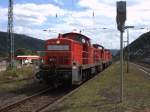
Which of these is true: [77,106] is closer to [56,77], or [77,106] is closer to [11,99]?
[11,99]

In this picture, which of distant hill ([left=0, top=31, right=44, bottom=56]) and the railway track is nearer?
the railway track

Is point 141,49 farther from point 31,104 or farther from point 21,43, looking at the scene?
point 31,104

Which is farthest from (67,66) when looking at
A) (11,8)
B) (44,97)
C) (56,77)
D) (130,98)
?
(11,8)

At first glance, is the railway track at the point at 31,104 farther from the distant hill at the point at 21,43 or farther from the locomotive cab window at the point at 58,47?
the distant hill at the point at 21,43

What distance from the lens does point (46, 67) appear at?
25.4 meters

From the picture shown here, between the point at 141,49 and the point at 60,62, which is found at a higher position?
the point at 141,49

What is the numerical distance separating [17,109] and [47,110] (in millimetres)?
1974

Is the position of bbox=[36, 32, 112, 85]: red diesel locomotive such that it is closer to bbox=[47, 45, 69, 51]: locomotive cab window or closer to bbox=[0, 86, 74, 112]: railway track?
bbox=[47, 45, 69, 51]: locomotive cab window

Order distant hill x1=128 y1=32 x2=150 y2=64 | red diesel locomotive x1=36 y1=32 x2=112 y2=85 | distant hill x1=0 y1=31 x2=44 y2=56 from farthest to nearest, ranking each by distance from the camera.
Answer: distant hill x1=128 y1=32 x2=150 y2=64 < distant hill x1=0 y1=31 x2=44 y2=56 < red diesel locomotive x1=36 y1=32 x2=112 y2=85

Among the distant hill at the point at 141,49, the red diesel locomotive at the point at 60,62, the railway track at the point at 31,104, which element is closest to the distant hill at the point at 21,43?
the distant hill at the point at 141,49

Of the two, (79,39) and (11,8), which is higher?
(11,8)

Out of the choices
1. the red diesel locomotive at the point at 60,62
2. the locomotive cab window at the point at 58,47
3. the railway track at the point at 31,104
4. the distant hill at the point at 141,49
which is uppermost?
the distant hill at the point at 141,49

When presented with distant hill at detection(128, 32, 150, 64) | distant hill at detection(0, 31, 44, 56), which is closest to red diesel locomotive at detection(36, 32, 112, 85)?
distant hill at detection(0, 31, 44, 56)

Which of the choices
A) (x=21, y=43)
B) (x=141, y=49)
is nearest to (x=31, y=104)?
(x=21, y=43)
